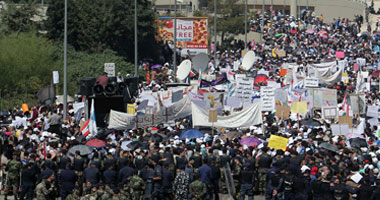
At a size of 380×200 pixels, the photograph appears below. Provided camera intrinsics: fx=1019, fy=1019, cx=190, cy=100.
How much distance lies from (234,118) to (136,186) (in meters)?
8.16

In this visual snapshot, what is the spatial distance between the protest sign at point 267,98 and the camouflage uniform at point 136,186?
11.0m

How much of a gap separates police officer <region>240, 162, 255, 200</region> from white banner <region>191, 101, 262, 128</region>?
6528 millimetres

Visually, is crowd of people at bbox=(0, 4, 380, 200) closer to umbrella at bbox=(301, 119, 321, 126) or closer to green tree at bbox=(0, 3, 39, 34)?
umbrella at bbox=(301, 119, 321, 126)

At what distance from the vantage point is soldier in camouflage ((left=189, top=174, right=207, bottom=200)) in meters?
A: 20.9

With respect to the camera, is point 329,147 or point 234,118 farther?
point 234,118

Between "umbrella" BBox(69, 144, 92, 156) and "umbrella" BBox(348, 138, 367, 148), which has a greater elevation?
"umbrella" BBox(69, 144, 92, 156)

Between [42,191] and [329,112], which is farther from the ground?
[329,112]

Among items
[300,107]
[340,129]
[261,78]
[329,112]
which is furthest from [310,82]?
[261,78]

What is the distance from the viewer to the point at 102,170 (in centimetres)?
2217

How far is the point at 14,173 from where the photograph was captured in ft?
75.0

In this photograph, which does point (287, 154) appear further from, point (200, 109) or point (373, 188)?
point (200, 109)

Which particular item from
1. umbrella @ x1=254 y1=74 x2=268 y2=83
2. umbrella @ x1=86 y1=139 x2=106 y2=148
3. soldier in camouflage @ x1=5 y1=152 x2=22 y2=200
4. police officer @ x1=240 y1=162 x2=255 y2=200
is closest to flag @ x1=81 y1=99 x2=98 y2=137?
umbrella @ x1=86 y1=139 x2=106 y2=148

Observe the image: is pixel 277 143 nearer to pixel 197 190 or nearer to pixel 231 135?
pixel 197 190

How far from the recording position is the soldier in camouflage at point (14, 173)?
22.8 meters
